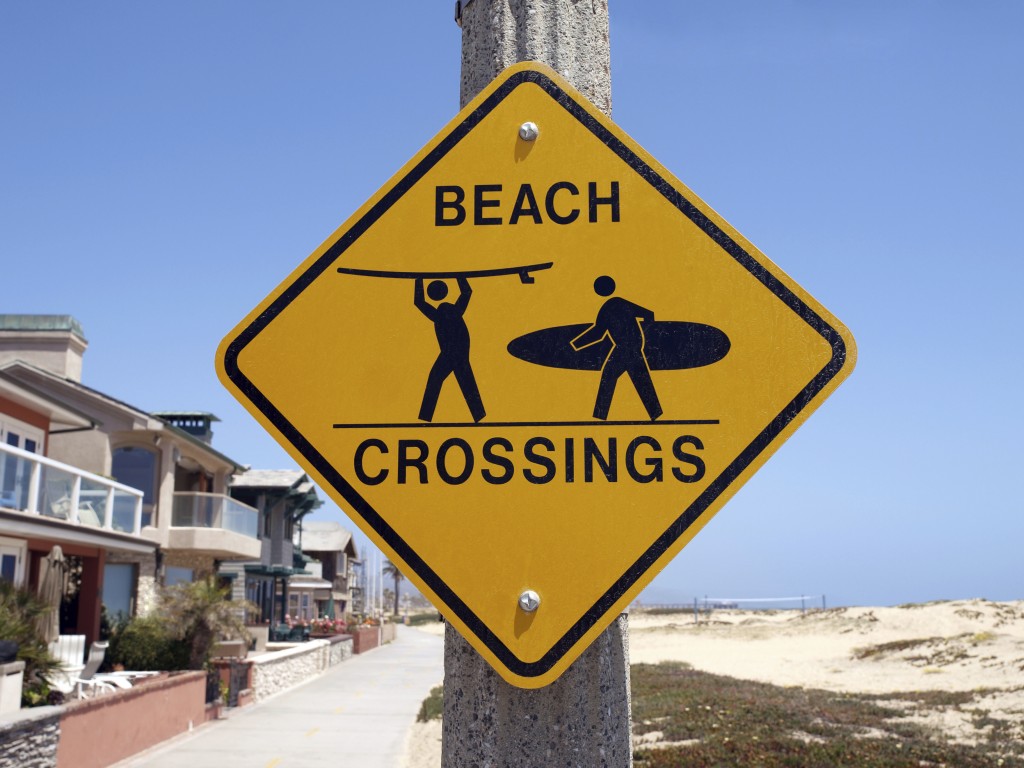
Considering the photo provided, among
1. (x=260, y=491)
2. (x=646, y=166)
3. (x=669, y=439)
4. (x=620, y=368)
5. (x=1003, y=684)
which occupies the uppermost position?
(x=260, y=491)

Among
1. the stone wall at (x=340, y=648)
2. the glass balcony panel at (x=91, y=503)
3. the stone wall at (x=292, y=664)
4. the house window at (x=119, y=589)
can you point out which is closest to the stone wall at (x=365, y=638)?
the stone wall at (x=340, y=648)

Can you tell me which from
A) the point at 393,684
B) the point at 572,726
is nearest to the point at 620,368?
the point at 572,726

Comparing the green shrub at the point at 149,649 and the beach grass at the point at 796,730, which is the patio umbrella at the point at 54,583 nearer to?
the green shrub at the point at 149,649

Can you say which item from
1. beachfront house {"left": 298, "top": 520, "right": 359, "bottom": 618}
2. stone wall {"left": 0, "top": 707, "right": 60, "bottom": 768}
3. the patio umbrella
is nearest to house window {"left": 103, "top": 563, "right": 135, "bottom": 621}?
the patio umbrella

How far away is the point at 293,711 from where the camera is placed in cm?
2084

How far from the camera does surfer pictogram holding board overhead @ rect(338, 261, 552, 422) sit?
2.11 m

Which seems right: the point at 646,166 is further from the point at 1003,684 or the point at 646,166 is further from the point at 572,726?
the point at 1003,684

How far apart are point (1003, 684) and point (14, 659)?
26.5 meters

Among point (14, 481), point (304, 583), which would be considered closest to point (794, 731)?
point (14, 481)

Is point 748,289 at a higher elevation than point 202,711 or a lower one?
higher

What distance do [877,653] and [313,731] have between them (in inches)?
1182

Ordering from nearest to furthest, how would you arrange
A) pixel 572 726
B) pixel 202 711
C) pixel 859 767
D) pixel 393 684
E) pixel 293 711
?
1. pixel 572 726
2. pixel 859 767
3. pixel 202 711
4. pixel 293 711
5. pixel 393 684

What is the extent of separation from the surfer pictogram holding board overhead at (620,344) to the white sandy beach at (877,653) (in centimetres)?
1339

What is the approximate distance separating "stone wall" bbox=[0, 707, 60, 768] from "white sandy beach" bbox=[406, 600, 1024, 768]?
5119 mm
